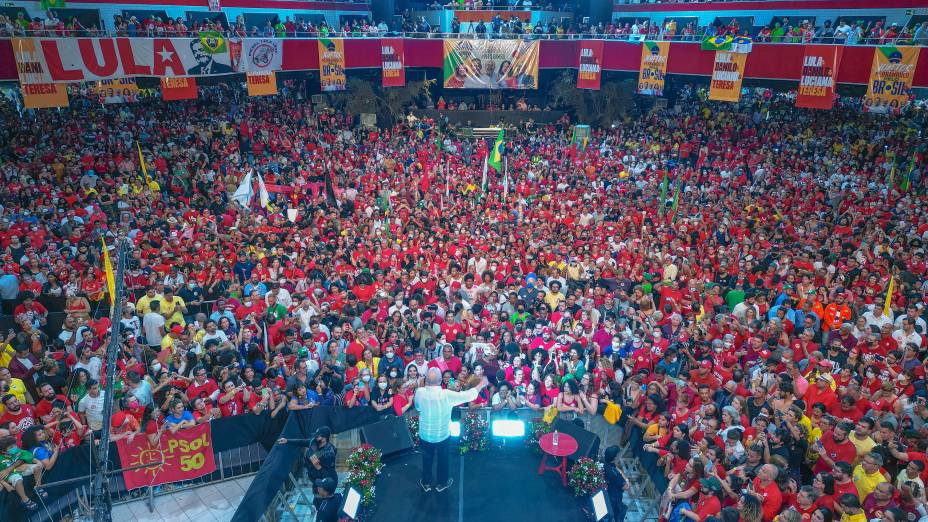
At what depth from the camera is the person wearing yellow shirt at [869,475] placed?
21.8 ft

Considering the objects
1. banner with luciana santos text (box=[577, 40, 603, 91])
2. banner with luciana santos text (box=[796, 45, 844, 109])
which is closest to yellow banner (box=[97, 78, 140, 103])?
banner with luciana santos text (box=[577, 40, 603, 91])

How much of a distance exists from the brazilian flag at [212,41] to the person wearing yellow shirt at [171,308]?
48.9 ft

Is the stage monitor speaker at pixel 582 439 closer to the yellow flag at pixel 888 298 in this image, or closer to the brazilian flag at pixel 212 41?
the yellow flag at pixel 888 298

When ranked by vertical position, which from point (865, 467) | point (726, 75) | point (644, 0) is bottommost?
point (865, 467)

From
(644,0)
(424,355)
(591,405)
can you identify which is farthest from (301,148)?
(644,0)

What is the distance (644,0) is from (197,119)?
88.7ft

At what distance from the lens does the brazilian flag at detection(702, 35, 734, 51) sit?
23.9m

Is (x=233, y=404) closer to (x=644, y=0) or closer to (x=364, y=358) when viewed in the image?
(x=364, y=358)

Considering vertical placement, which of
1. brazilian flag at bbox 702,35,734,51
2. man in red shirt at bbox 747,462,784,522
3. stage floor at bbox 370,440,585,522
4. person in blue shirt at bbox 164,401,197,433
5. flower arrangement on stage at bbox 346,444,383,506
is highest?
brazilian flag at bbox 702,35,734,51

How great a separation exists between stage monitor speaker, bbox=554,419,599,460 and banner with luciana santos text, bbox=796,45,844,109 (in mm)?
18106

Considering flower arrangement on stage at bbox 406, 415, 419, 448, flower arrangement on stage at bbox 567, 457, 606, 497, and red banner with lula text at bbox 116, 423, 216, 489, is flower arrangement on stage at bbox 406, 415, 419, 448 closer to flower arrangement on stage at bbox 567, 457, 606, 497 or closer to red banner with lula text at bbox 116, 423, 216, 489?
flower arrangement on stage at bbox 567, 457, 606, 497

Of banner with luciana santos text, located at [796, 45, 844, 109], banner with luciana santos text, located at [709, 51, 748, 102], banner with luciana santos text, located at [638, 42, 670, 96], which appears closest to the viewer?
banner with luciana santos text, located at [796, 45, 844, 109]

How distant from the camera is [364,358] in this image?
9898mm

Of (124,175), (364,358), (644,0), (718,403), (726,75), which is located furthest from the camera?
(644,0)
